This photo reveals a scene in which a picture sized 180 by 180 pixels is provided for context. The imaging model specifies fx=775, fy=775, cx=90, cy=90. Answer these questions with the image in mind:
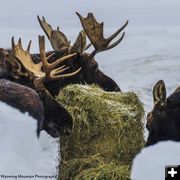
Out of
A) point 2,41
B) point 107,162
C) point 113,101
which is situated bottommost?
point 107,162

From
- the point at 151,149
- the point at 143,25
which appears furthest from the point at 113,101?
the point at 143,25

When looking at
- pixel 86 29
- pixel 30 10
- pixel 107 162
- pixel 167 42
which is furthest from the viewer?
pixel 167 42

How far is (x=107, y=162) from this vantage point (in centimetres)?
604

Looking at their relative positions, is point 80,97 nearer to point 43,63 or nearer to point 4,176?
point 43,63

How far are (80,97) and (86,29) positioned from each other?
132 centimetres

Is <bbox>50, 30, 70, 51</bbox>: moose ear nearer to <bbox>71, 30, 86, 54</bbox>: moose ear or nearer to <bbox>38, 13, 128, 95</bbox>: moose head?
<bbox>38, 13, 128, 95</bbox>: moose head

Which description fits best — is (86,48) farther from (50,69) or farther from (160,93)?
(160,93)

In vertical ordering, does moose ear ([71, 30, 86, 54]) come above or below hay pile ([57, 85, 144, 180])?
above

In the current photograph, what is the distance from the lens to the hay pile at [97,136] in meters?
6.08

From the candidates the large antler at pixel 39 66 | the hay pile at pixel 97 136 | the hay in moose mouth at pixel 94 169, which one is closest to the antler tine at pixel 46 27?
the large antler at pixel 39 66

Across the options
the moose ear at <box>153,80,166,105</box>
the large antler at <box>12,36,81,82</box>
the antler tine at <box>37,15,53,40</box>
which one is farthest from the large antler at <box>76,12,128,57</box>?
the moose ear at <box>153,80,166,105</box>

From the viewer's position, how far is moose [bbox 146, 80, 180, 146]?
5.41 metres

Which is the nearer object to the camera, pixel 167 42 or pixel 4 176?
pixel 4 176

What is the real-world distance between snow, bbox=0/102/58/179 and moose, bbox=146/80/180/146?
0.84 meters
